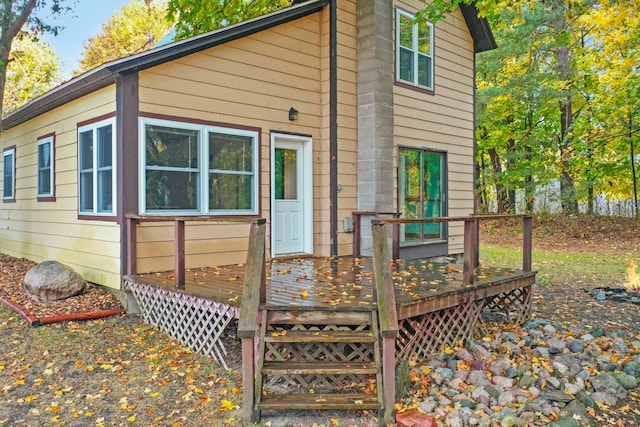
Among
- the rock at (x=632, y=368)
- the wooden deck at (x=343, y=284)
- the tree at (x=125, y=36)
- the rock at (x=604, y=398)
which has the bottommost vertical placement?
the rock at (x=604, y=398)

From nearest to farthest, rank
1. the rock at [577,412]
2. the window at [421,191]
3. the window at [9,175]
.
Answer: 1. the rock at [577,412]
2. the window at [421,191]
3. the window at [9,175]

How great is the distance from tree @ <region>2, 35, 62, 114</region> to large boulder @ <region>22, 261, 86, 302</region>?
19.2m

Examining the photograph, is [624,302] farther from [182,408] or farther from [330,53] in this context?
[182,408]

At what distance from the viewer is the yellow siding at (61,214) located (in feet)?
20.2

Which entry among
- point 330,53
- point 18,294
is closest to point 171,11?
point 330,53

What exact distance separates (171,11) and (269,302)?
9.94m

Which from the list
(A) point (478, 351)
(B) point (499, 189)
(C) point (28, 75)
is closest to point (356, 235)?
(A) point (478, 351)

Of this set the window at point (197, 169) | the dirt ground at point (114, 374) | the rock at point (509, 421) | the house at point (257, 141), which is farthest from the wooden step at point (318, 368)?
the window at point (197, 169)

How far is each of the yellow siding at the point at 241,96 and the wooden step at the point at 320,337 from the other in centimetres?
281

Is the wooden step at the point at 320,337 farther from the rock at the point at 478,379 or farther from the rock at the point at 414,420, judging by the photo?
the rock at the point at 478,379

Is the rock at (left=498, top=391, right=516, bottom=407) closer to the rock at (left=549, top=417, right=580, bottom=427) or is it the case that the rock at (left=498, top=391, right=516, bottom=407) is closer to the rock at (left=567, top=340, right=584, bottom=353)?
the rock at (left=549, top=417, right=580, bottom=427)

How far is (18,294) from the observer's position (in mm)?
6383

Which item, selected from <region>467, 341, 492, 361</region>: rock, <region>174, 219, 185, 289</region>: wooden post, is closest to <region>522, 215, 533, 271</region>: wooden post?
<region>467, 341, 492, 361</region>: rock

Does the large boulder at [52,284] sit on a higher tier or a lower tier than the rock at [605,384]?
higher
